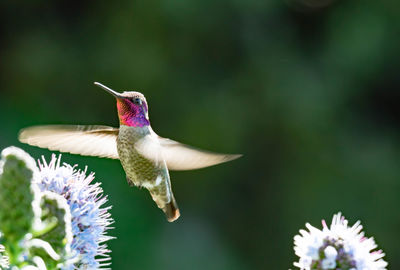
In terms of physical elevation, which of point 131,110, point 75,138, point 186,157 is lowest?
point 186,157

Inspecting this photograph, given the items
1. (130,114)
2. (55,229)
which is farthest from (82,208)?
(130,114)

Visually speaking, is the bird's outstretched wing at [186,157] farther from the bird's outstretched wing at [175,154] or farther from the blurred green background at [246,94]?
the blurred green background at [246,94]

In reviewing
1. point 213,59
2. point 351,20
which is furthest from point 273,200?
point 351,20

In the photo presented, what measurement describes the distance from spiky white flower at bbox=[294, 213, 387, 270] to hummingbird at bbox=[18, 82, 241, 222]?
2.40 ft

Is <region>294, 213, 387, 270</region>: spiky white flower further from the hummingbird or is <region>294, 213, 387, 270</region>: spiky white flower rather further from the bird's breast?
the bird's breast

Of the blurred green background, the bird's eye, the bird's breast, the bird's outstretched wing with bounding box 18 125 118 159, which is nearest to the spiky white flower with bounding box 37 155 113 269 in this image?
the bird's outstretched wing with bounding box 18 125 118 159

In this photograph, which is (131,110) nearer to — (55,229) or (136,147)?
(136,147)

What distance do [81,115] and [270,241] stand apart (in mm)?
2175

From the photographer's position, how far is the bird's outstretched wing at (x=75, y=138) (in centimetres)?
208

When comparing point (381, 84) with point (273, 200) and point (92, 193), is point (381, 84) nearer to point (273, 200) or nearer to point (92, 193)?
point (273, 200)

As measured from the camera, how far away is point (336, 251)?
1.52 metres

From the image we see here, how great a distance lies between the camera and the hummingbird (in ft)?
7.61

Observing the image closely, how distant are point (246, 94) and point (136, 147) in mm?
3911

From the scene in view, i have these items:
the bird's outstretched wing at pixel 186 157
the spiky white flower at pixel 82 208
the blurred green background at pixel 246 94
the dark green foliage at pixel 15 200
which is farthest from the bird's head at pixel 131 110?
the blurred green background at pixel 246 94
